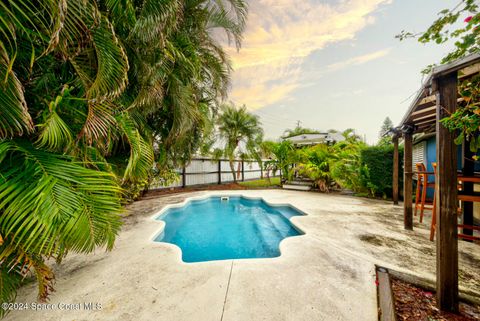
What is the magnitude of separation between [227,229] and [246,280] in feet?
10.5

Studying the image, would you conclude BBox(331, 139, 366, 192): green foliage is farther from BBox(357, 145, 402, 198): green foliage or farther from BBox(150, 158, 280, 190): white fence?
BBox(150, 158, 280, 190): white fence

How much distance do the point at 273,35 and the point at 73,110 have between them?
6.88 m

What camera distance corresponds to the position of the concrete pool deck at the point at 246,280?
1495 mm

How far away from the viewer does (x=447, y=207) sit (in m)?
1.52

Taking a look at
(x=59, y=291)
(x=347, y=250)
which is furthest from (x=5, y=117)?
(x=347, y=250)

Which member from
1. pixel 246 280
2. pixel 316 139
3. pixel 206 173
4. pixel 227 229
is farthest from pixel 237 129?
pixel 246 280

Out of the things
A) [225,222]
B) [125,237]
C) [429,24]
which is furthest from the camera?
[225,222]

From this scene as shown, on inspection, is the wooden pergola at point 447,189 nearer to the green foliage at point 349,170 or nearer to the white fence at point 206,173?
the green foliage at point 349,170

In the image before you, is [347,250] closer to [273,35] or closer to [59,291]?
[59,291]

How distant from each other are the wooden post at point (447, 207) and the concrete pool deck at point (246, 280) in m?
0.56

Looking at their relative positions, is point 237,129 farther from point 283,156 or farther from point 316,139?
point 316,139

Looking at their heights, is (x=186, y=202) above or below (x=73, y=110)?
below

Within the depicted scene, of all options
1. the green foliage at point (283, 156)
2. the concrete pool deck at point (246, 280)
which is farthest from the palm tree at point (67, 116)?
the green foliage at point (283, 156)

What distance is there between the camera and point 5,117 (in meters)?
1.27
